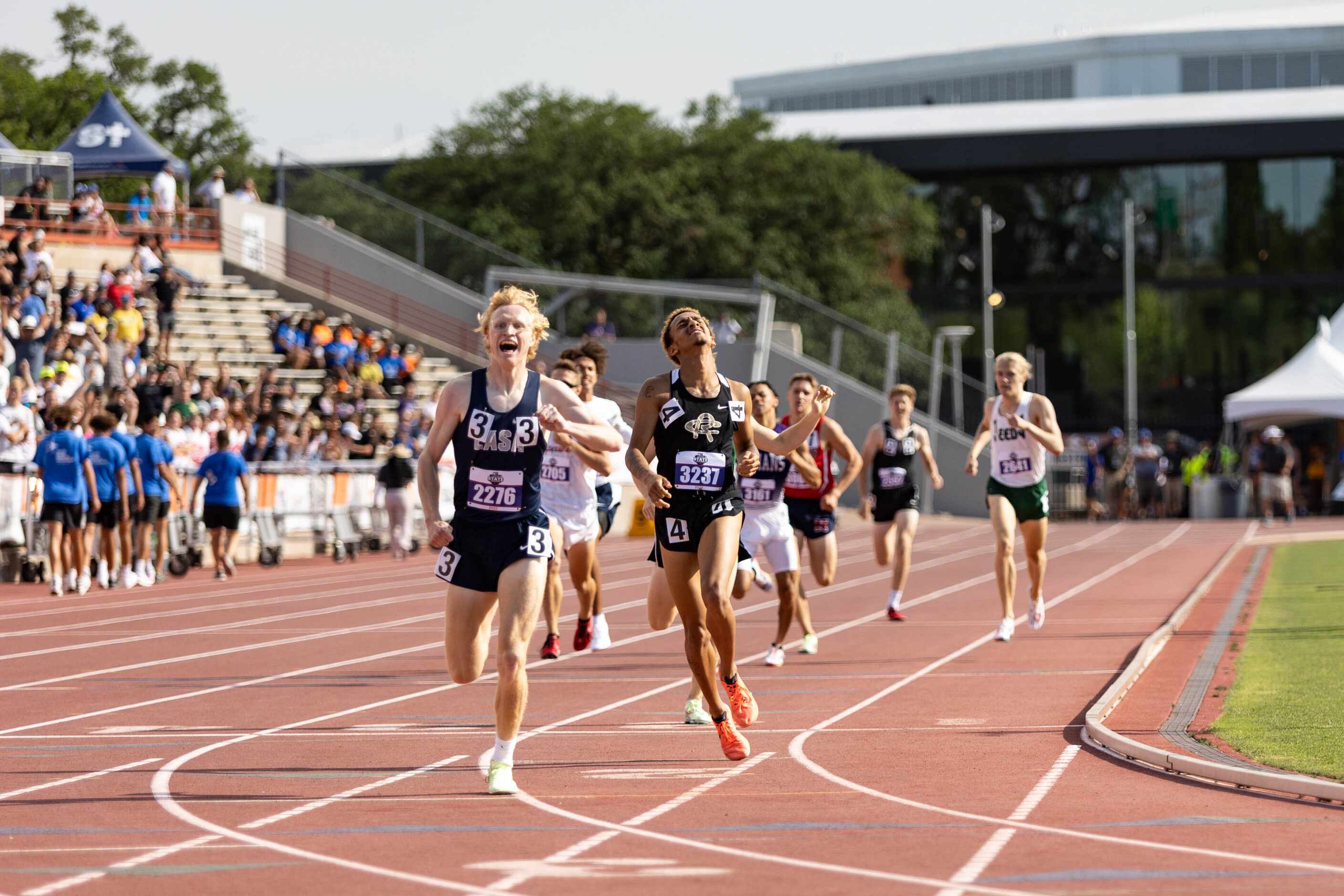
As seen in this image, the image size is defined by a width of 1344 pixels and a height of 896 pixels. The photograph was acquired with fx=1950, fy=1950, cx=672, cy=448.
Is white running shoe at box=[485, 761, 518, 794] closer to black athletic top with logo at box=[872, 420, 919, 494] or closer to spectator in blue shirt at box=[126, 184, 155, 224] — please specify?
black athletic top with logo at box=[872, 420, 919, 494]

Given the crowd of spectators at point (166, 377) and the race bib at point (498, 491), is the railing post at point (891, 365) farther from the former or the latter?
the race bib at point (498, 491)

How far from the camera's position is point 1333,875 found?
6.34 meters

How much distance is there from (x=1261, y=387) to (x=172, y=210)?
23006 millimetres

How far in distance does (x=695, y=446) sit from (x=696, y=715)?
6.19 feet

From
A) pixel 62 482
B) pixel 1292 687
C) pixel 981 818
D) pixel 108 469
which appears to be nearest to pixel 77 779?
pixel 981 818

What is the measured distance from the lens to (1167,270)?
69750mm

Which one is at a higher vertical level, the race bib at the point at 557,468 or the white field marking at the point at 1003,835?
the race bib at the point at 557,468

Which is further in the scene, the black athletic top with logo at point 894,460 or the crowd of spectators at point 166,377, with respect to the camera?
the crowd of spectators at point 166,377

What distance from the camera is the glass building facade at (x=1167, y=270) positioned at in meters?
68.7

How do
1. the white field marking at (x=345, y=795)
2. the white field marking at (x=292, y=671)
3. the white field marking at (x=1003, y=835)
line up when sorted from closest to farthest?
the white field marking at (x=1003, y=835) < the white field marking at (x=345, y=795) < the white field marking at (x=292, y=671)

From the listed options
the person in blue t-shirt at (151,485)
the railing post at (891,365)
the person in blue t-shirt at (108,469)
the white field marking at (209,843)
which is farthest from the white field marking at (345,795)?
the railing post at (891,365)

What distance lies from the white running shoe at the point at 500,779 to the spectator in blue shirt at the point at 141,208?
108 feet

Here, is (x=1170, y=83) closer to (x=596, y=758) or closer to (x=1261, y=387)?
(x=1261, y=387)

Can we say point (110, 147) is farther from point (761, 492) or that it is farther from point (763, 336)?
point (761, 492)
